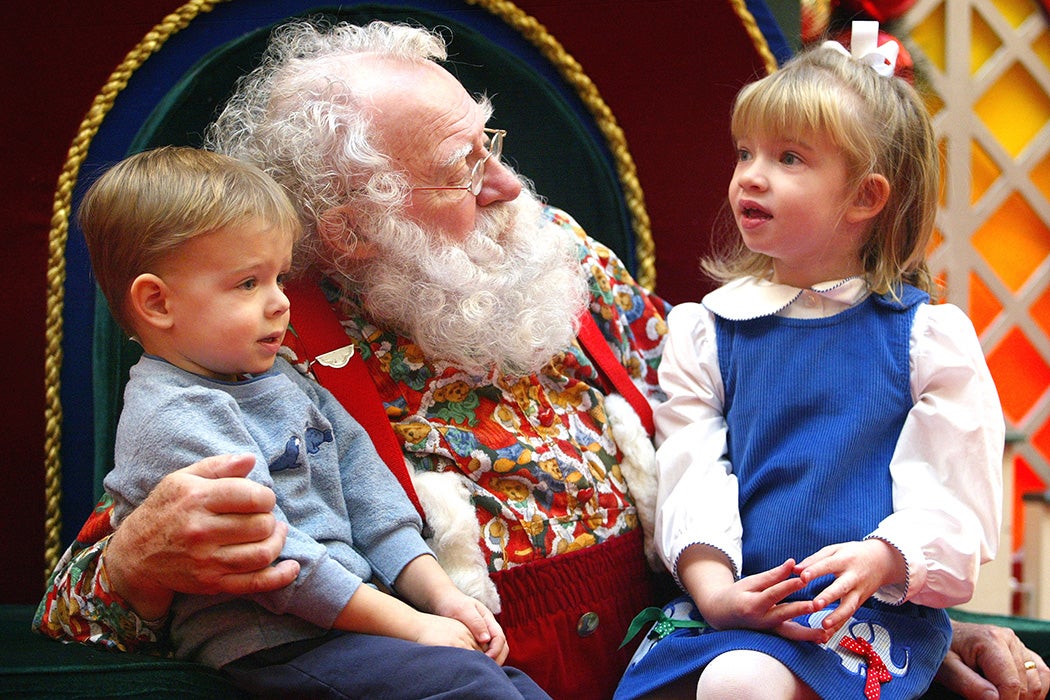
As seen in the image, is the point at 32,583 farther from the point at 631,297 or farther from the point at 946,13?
the point at 946,13

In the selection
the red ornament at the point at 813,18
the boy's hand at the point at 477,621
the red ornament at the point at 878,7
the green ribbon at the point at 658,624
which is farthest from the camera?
the red ornament at the point at 878,7

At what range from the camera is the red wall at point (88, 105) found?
1.59 meters

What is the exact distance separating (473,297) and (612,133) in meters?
0.56

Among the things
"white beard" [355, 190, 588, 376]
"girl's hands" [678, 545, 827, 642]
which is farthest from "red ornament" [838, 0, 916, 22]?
"girl's hands" [678, 545, 827, 642]

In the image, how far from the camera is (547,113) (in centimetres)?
184

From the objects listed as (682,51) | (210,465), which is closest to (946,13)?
(682,51)

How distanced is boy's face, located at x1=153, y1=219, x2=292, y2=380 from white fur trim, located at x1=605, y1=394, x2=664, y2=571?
0.55m

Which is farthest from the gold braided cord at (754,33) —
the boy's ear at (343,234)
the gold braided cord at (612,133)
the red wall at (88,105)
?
the boy's ear at (343,234)

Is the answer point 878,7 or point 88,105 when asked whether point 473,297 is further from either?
point 878,7

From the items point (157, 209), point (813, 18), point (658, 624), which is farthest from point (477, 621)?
point (813, 18)

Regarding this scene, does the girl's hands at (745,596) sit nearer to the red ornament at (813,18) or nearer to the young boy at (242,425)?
the young boy at (242,425)

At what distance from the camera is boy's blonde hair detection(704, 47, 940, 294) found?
1384mm

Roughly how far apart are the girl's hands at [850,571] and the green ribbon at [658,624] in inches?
6.4

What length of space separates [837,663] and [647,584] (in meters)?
0.36
